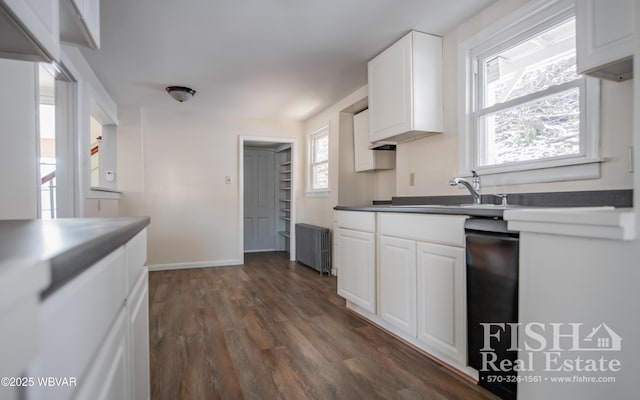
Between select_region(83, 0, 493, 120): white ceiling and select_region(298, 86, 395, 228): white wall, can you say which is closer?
select_region(83, 0, 493, 120): white ceiling

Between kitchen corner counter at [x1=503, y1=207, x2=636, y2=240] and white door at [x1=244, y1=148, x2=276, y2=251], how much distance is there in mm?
5551

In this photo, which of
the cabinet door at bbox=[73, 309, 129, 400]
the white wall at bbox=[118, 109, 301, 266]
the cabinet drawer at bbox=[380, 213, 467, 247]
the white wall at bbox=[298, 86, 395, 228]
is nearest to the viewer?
the cabinet door at bbox=[73, 309, 129, 400]

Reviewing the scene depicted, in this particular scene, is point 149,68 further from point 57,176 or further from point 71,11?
point 71,11

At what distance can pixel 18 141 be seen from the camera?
1623mm

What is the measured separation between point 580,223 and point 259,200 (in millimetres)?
5766

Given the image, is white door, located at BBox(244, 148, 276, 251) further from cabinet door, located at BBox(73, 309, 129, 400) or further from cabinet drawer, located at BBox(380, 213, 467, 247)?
cabinet door, located at BBox(73, 309, 129, 400)

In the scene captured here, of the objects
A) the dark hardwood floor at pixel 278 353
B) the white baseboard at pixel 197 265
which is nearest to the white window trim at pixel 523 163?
the dark hardwood floor at pixel 278 353

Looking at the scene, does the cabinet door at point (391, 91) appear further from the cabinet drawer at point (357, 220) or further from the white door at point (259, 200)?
the white door at point (259, 200)

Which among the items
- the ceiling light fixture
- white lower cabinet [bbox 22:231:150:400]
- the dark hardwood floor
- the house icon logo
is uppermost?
the ceiling light fixture

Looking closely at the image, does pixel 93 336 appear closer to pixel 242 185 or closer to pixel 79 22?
pixel 79 22

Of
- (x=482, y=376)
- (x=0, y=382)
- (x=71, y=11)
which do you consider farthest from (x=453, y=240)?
(x=71, y=11)

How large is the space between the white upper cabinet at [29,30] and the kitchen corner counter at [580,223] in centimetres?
150

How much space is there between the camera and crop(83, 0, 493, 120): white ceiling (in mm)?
2223

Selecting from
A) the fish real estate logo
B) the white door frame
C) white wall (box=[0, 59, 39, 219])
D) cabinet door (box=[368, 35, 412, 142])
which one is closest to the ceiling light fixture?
the white door frame
